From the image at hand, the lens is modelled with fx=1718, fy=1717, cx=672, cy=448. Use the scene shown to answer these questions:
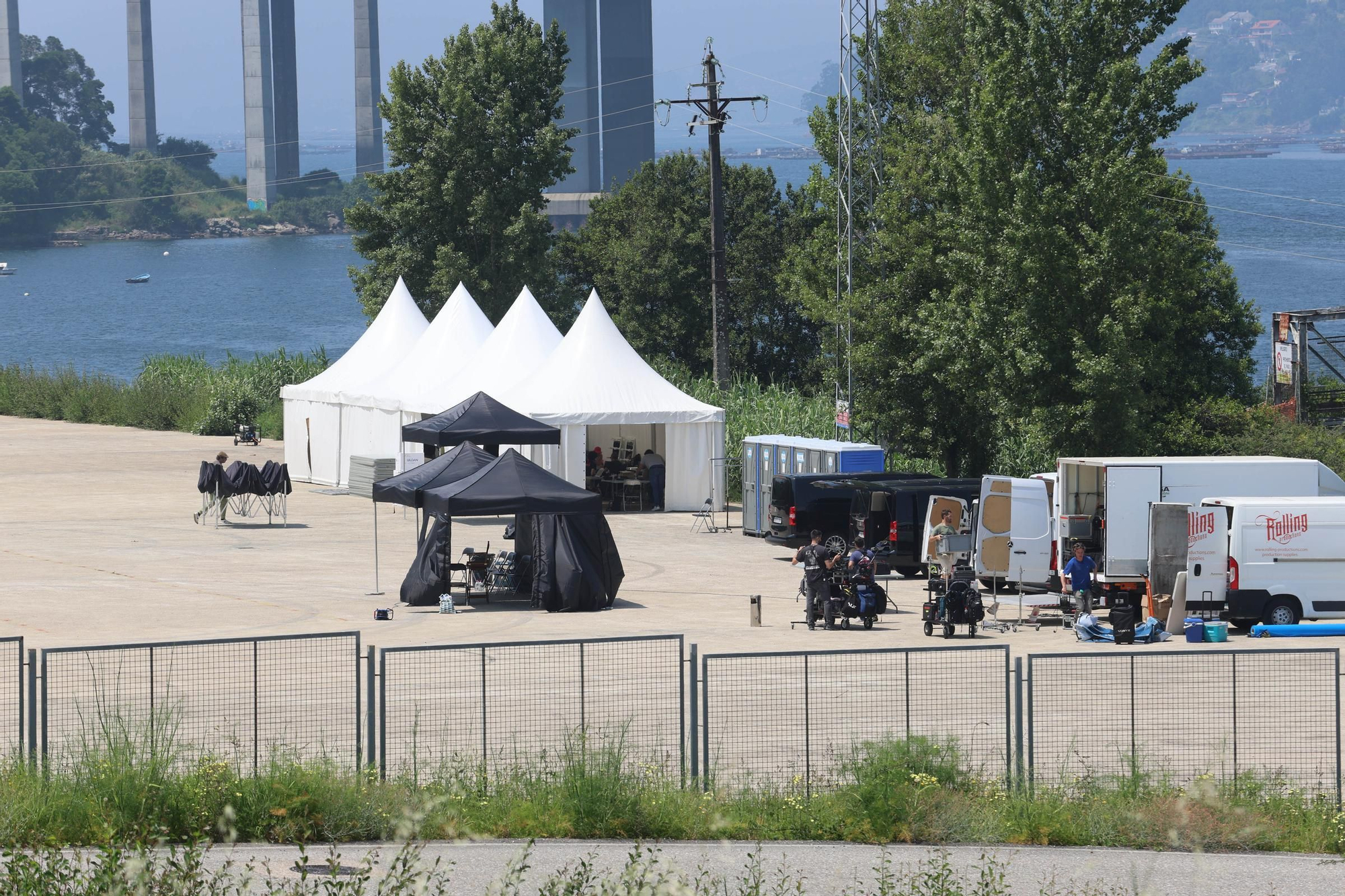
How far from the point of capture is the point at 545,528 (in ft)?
79.2

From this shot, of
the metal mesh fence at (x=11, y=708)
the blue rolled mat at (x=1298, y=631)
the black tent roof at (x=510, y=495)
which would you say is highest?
the black tent roof at (x=510, y=495)

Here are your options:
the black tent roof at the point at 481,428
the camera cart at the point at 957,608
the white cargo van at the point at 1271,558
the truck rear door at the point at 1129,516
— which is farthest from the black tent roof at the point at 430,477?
the white cargo van at the point at 1271,558

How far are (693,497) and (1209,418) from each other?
38.3 ft

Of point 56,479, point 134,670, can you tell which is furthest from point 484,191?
point 134,670

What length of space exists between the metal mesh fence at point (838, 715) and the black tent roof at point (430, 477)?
1082cm

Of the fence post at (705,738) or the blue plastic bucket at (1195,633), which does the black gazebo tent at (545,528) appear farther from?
the fence post at (705,738)

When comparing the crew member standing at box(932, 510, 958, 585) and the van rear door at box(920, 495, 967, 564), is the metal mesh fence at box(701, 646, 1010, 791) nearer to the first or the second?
the crew member standing at box(932, 510, 958, 585)

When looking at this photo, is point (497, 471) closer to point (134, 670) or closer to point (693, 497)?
point (134, 670)

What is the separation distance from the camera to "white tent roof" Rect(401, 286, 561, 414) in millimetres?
37562

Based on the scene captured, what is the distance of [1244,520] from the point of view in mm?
22156

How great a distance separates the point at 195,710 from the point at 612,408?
905 inches

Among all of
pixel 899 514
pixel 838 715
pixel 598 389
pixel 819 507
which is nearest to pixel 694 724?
pixel 838 715

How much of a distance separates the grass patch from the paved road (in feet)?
0.53

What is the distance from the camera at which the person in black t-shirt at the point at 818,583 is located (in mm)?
22281
